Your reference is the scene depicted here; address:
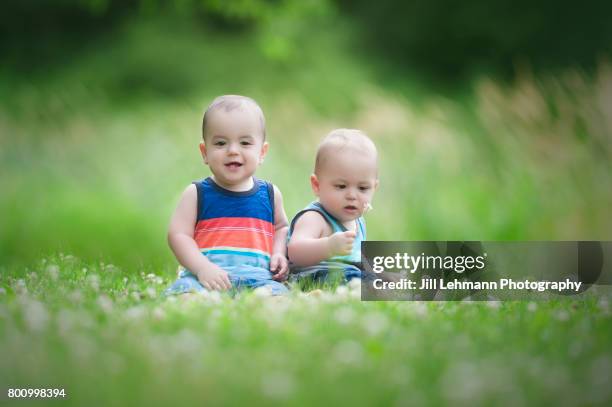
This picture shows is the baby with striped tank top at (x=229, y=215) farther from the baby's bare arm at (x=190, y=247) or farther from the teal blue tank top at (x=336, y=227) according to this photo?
the teal blue tank top at (x=336, y=227)

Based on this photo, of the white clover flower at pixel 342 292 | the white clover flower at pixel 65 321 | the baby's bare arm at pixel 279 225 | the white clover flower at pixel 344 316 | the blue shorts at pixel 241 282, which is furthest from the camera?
the baby's bare arm at pixel 279 225

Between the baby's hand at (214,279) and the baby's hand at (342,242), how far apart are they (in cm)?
56

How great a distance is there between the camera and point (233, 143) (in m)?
4.03

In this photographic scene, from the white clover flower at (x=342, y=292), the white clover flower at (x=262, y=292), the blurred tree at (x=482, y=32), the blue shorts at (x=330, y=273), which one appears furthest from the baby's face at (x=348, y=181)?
the blurred tree at (x=482, y=32)

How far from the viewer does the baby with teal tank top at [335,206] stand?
4.05 meters

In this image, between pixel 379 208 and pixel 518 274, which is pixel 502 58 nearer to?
pixel 379 208

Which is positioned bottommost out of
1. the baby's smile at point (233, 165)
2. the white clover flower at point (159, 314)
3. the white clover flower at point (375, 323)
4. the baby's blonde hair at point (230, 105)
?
the white clover flower at point (375, 323)

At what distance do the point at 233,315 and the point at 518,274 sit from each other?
1985mm

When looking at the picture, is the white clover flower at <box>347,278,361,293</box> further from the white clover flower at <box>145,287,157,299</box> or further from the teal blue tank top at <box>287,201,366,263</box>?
the white clover flower at <box>145,287,157,299</box>

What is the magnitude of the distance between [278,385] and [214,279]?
60.5 inches

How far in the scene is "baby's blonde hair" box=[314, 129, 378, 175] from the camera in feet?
13.4

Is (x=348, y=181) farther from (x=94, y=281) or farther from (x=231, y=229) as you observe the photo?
(x=94, y=281)

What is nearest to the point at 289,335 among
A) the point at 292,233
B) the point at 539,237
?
the point at 292,233

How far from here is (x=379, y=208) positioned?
6957mm
